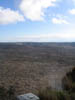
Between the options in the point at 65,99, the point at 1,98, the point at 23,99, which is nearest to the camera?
the point at 23,99

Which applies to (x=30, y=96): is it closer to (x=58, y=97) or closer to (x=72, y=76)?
(x=58, y=97)

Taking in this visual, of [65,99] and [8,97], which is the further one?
[8,97]

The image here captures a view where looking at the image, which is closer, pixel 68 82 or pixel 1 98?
pixel 1 98

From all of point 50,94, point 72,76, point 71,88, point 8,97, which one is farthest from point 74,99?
point 72,76

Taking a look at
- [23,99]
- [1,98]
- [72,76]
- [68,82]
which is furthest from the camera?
[72,76]

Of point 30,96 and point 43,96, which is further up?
point 30,96

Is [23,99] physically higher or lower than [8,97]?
higher

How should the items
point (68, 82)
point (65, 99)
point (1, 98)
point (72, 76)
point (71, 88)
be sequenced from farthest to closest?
point (72, 76) → point (68, 82) → point (71, 88) → point (1, 98) → point (65, 99)

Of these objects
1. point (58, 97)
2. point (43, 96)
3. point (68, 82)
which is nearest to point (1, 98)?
point (43, 96)

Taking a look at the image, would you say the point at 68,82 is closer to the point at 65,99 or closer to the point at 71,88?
the point at 71,88
